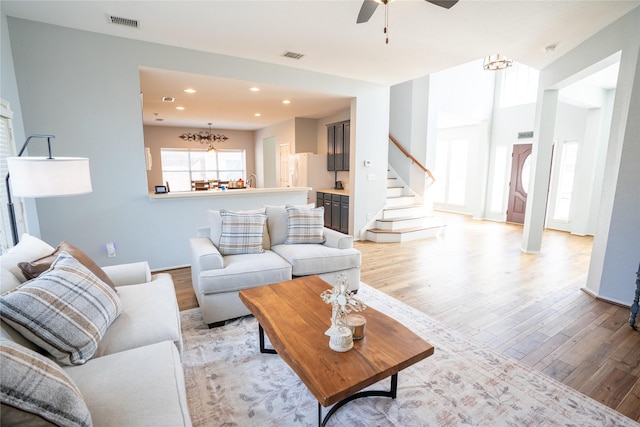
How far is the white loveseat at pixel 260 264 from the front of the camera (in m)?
2.58

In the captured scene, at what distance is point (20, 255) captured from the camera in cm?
172

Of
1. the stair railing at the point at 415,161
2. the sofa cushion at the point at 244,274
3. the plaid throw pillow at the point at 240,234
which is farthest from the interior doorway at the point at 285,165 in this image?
the sofa cushion at the point at 244,274

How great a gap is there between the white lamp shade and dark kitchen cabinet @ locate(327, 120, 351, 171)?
4943 mm

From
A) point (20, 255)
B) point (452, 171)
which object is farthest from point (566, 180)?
point (20, 255)

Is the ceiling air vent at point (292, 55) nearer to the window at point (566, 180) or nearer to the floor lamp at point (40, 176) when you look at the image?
the floor lamp at point (40, 176)

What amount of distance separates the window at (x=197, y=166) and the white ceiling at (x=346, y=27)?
19.1ft

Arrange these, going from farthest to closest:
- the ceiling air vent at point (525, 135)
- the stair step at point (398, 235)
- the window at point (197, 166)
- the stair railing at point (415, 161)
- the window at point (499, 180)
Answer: the window at point (197, 166), the window at point (499, 180), the ceiling air vent at point (525, 135), the stair railing at point (415, 161), the stair step at point (398, 235)

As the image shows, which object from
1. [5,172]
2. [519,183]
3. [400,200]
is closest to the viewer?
[5,172]

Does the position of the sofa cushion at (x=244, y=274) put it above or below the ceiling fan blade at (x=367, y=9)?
below

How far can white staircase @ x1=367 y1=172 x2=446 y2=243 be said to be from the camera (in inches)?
225

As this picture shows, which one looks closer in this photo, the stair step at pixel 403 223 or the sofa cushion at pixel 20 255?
the sofa cushion at pixel 20 255

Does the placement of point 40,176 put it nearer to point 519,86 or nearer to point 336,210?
point 336,210

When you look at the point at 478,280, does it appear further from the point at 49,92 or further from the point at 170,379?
the point at 49,92

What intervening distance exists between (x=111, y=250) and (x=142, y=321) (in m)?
2.49
